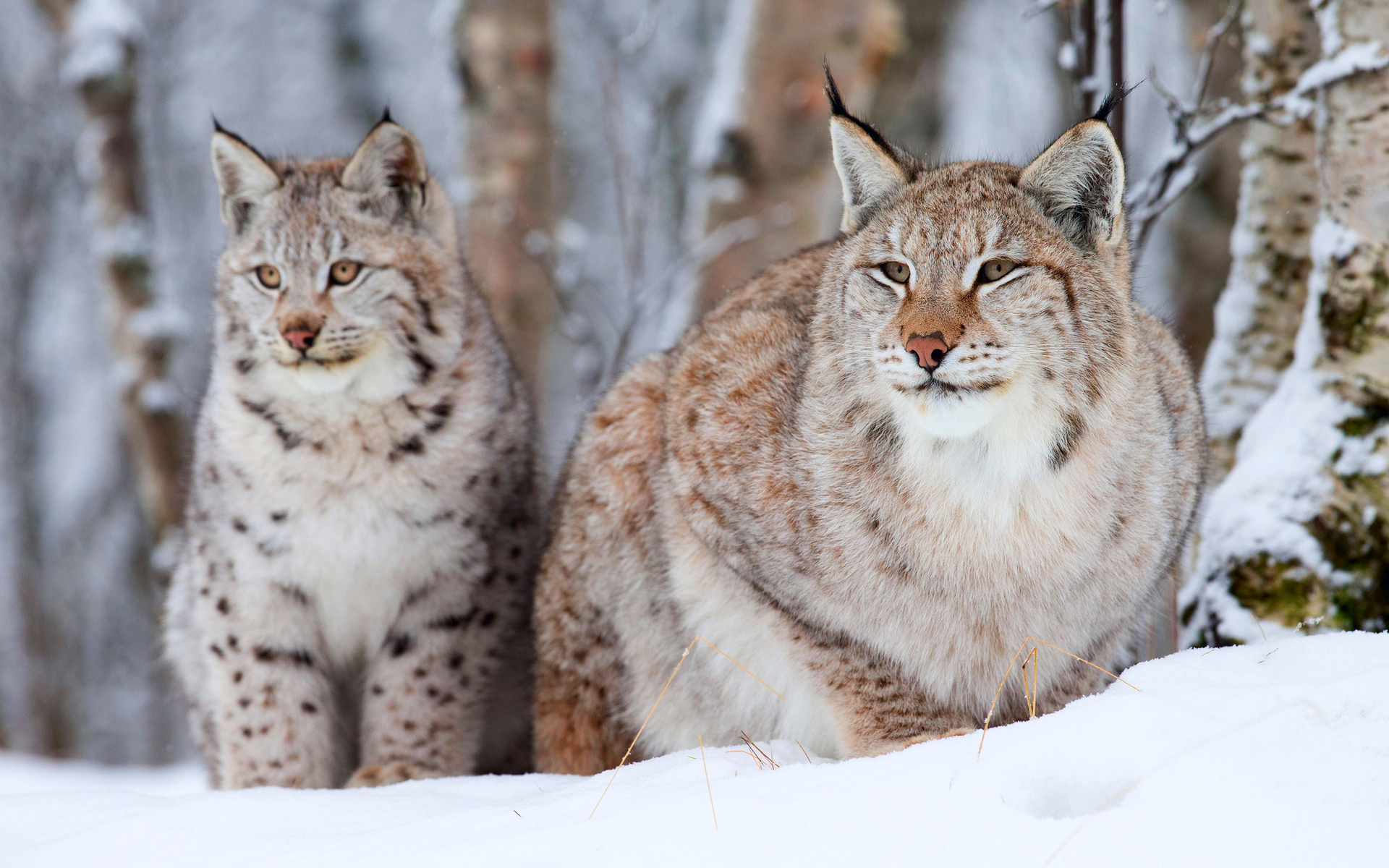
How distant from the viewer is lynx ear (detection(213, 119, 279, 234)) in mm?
4199

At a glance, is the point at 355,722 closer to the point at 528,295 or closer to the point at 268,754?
the point at 268,754

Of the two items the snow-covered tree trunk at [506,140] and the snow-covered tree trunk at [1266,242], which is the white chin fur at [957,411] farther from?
the snow-covered tree trunk at [506,140]

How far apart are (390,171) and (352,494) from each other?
123cm

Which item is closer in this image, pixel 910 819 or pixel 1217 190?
pixel 910 819

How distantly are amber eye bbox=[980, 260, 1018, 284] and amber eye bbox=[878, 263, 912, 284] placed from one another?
19cm

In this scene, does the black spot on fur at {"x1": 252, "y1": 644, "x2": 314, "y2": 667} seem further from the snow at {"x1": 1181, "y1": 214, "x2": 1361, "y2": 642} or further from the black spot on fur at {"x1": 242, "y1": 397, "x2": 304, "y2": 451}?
the snow at {"x1": 1181, "y1": 214, "x2": 1361, "y2": 642}

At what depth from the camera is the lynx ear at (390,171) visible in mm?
4207

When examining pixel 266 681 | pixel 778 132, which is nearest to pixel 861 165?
pixel 266 681

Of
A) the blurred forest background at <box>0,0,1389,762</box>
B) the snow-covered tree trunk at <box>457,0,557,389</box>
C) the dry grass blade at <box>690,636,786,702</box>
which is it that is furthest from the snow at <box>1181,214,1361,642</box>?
the snow-covered tree trunk at <box>457,0,557,389</box>

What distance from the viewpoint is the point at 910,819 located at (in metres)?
2.17

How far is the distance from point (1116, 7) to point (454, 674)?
144 inches

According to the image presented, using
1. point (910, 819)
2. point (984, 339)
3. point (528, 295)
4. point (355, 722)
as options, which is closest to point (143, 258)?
→ point (528, 295)

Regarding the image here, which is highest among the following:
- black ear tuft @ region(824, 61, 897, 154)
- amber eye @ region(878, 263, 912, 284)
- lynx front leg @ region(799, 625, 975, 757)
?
black ear tuft @ region(824, 61, 897, 154)

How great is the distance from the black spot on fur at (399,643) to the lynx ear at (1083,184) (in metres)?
2.51
